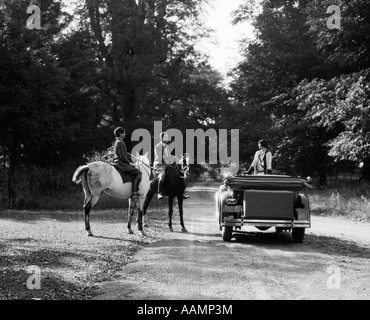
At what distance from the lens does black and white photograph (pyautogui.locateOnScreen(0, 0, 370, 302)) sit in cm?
886

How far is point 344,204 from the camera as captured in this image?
23.4m

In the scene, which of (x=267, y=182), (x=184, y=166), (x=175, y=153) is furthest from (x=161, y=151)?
(x=175, y=153)

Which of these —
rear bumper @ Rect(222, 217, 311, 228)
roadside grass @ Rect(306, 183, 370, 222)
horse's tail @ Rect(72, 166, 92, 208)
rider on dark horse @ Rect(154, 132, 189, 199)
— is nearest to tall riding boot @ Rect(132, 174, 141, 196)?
rider on dark horse @ Rect(154, 132, 189, 199)

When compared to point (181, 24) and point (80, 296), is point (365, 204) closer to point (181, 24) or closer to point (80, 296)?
point (80, 296)

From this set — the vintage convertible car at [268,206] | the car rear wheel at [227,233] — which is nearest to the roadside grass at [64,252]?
the car rear wheel at [227,233]

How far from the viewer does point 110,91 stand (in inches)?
1452

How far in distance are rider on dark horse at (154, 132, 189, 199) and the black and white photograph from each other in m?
0.04

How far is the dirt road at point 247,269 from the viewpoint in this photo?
25.0ft

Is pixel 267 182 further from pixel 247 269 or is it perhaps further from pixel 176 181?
pixel 247 269

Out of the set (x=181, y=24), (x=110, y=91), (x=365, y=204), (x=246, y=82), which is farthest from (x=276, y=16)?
(x=365, y=204)

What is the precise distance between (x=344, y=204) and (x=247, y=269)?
1492 centimetres
